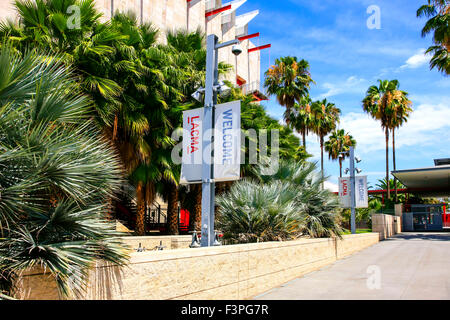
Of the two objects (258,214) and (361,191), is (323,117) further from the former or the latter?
(258,214)

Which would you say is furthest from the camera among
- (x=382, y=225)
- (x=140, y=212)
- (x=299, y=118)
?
(x=299, y=118)

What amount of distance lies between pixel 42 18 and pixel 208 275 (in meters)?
9.01

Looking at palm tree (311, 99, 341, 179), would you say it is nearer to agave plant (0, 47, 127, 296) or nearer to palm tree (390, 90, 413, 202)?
palm tree (390, 90, 413, 202)

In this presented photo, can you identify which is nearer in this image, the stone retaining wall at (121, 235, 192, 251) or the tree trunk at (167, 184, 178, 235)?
the stone retaining wall at (121, 235, 192, 251)

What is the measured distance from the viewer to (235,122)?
7.87 m

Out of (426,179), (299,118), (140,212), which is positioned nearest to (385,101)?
(426,179)

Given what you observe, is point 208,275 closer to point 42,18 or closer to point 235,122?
point 235,122

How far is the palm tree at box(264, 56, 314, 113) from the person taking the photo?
32656mm

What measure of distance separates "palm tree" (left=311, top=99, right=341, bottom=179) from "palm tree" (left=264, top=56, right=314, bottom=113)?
4.70 m

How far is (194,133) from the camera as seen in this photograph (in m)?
8.34

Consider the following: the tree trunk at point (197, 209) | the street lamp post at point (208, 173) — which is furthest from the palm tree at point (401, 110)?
the street lamp post at point (208, 173)

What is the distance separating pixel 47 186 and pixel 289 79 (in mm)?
30544

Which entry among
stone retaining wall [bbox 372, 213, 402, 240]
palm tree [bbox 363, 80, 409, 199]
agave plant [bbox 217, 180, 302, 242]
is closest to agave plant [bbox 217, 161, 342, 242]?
agave plant [bbox 217, 180, 302, 242]

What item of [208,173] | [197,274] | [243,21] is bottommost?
[197,274]
